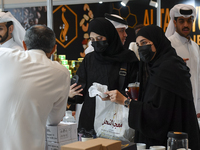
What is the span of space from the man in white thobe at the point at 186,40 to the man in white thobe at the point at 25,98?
214cm

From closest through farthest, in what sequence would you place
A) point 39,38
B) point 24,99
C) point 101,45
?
point 24,99 → point 39,38 → point 101,45

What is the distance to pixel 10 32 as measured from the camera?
3.20 meters

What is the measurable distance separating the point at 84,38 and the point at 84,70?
4111 mm

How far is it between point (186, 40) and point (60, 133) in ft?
7.76

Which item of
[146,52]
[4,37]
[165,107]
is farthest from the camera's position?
[4,37]

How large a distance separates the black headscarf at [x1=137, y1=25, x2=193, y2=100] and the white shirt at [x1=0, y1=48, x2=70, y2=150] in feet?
2.72

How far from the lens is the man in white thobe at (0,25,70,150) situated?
1.74 meters

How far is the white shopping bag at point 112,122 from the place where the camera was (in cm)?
214

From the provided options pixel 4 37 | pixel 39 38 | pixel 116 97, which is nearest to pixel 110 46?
pixel 116 97

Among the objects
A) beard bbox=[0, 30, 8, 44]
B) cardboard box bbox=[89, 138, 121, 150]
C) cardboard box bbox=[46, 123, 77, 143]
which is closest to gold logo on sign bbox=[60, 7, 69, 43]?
beard bbox=[0, 30, 8, 44]

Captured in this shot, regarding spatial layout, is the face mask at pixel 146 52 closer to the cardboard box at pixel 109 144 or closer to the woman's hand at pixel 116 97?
the woman's hand at pixel 116 97

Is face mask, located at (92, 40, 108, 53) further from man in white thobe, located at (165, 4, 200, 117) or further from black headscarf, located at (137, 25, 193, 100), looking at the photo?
man in white thobe, located at (165, 4, 200, 117)

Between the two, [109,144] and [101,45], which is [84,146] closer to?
[109,144]

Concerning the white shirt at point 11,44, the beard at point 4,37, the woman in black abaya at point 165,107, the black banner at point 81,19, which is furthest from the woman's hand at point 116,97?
the black banner at point 81,19
